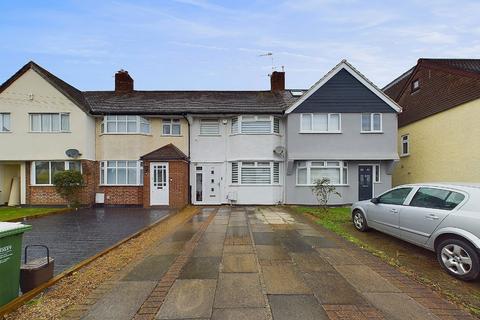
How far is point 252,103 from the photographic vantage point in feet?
54.2

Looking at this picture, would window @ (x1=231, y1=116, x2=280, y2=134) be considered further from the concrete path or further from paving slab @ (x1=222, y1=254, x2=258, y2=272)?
paving slab @ (x1=222, y1=254, x2=258, y2=272)

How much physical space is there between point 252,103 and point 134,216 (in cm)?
920

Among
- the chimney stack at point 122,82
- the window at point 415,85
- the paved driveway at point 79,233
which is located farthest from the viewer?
the chimney stack at point 122,82

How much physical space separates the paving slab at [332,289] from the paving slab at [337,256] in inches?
25.9

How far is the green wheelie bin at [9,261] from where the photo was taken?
11.3 ft

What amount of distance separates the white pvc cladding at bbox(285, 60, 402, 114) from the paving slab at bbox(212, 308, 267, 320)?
42.0 ft

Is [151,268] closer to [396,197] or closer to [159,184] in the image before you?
[396,197]

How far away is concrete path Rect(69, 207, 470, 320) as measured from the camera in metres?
3.50

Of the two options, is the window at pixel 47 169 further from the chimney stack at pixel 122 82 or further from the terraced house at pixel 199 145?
the chimney stack at pixel 122 82

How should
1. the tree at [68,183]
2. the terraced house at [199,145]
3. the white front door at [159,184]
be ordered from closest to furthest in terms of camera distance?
the tree at [68,183], the white front door at [159,184], the terraced house at [199,145]

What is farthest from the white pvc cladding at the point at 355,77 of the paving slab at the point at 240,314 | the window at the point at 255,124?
the paving slab at the point at 240,314

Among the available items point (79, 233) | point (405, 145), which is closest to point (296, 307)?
point (79, 233)

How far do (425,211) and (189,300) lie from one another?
16.6ft

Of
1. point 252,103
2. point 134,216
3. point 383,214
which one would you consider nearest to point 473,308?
point 383,214
